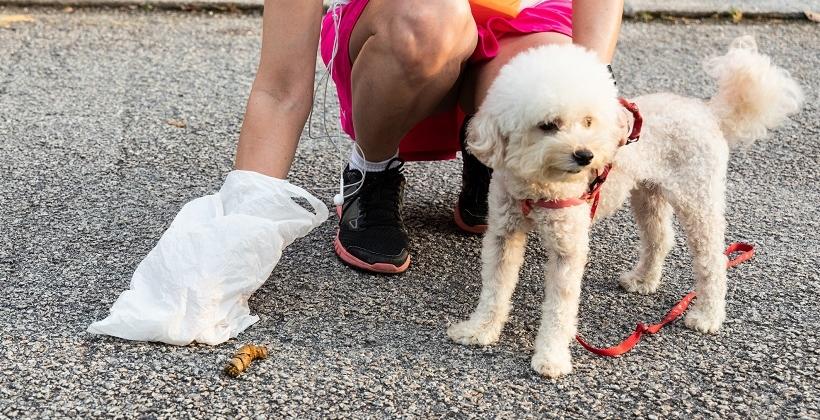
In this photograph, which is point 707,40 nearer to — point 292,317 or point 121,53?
point 121,53

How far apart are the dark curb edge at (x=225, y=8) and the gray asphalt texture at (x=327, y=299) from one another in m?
1.11

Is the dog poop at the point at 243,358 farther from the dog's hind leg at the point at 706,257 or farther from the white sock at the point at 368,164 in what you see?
the dog's hind leg at the point at 706,257

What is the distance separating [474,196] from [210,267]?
3.29 ft

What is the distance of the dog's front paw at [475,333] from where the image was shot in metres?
2.21

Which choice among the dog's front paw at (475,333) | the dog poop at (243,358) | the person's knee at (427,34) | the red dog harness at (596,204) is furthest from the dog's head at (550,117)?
the dog poop at (243,358)

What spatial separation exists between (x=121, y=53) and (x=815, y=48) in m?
3.81

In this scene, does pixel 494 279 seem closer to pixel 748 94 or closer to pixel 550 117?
pixel 550 117

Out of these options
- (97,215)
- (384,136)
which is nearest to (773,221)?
(384,136)

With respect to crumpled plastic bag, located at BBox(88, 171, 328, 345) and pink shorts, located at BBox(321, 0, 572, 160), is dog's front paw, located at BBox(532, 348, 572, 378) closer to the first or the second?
crumpled plastic bag, located at BBox(88, 171, 328, 345)

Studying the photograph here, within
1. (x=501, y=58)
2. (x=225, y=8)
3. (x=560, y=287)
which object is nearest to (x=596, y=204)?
(x=560, y=287)

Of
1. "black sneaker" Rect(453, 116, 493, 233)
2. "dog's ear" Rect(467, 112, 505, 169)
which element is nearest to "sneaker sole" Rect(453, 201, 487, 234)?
"black sneaker" Rect(453, 116, 493, 233)

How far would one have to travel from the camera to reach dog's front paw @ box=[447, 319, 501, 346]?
2.21 meters

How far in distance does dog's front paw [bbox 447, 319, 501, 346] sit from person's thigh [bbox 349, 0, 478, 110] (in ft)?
2.33

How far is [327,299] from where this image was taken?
7.89 ft
